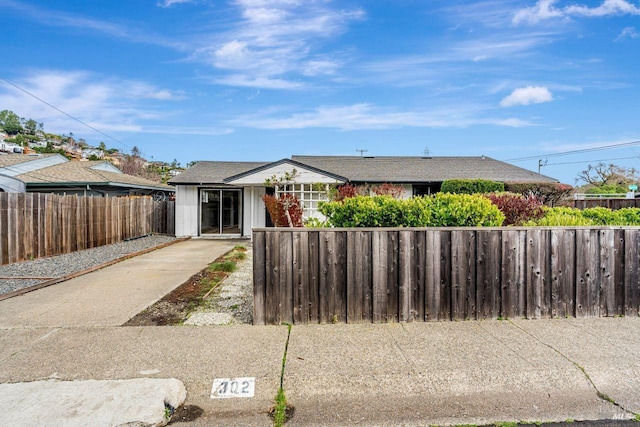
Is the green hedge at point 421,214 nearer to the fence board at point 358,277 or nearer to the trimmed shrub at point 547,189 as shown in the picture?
the fence board at point 358,277

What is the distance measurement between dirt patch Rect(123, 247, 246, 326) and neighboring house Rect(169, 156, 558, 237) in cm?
749

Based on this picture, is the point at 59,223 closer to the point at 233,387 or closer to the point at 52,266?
the point at 52,266

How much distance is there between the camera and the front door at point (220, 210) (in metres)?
18.1

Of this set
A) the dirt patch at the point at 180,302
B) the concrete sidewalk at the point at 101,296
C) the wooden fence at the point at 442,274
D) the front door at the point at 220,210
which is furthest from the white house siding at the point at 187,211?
the wooden fence at the point at 442,274

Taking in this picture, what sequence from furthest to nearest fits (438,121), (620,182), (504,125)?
(620,182) → (504,125) → (438,121)

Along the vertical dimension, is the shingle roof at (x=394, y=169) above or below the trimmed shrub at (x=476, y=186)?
above

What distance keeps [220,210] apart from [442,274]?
14699 millimetres

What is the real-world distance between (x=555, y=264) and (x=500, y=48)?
872 cm

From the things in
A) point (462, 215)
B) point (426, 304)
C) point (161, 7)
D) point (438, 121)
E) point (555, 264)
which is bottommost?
point (426, 304)

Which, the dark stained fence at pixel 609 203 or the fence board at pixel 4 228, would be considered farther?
the dark stained fence at pixel 609 203

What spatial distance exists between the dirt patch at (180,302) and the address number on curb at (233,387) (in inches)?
73.8

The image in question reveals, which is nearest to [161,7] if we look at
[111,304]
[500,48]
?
[111,304]

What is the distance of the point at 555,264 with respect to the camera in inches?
202

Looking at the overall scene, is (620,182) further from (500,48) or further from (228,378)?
(228,378)
